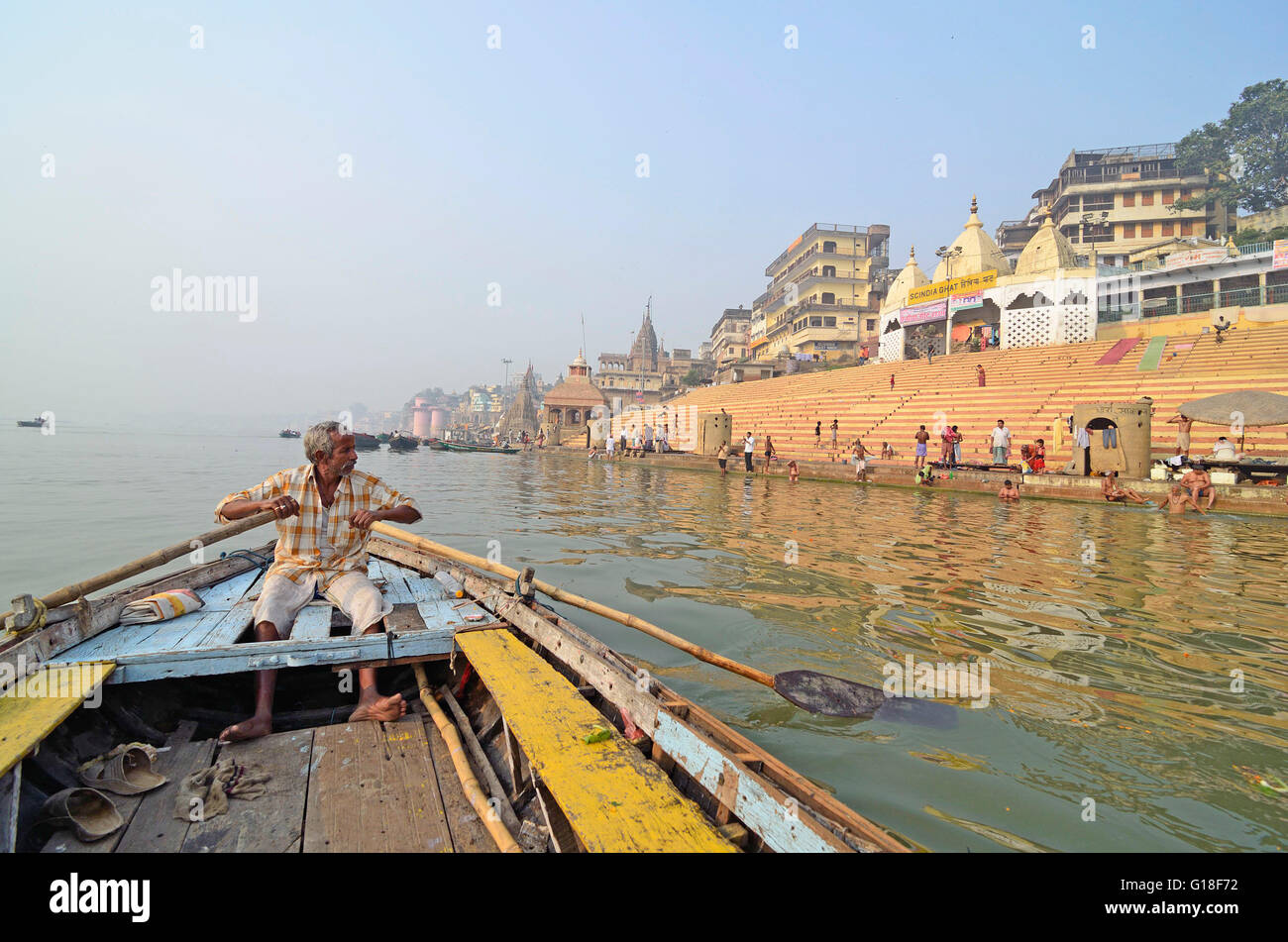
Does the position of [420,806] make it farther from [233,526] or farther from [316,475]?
[233,526]

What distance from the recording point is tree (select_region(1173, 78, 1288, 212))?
5153 centimetres

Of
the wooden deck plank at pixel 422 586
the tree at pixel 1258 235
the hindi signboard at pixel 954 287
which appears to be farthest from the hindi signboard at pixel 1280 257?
the wooden deck plank at pixel 422 586

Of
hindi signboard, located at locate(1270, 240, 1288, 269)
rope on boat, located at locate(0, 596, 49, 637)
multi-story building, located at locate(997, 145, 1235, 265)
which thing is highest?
multi-story building, located at locate(997, 145, 1235, 265)

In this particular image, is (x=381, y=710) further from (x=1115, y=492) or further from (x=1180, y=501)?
(x=1115, y=492)

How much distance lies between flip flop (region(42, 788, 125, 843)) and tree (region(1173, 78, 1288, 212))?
7145cm

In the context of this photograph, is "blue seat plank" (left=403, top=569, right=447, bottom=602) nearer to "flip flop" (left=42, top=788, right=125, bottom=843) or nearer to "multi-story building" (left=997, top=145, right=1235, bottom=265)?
"flip flop" (left=42, top=788, right=125, bottom=843)

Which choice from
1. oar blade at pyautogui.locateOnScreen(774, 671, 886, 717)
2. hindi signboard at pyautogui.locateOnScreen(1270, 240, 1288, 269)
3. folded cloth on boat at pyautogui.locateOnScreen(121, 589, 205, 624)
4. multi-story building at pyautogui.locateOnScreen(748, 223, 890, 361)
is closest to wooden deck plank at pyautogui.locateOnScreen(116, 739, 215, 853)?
folded cloth on boat at pyautogui.locateOnScreen(121, 589, 205, 624)

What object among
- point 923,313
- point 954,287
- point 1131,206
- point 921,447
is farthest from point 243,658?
point 1131,206

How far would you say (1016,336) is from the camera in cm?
3234

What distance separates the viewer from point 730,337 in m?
84.8

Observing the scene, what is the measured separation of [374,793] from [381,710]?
69cm
